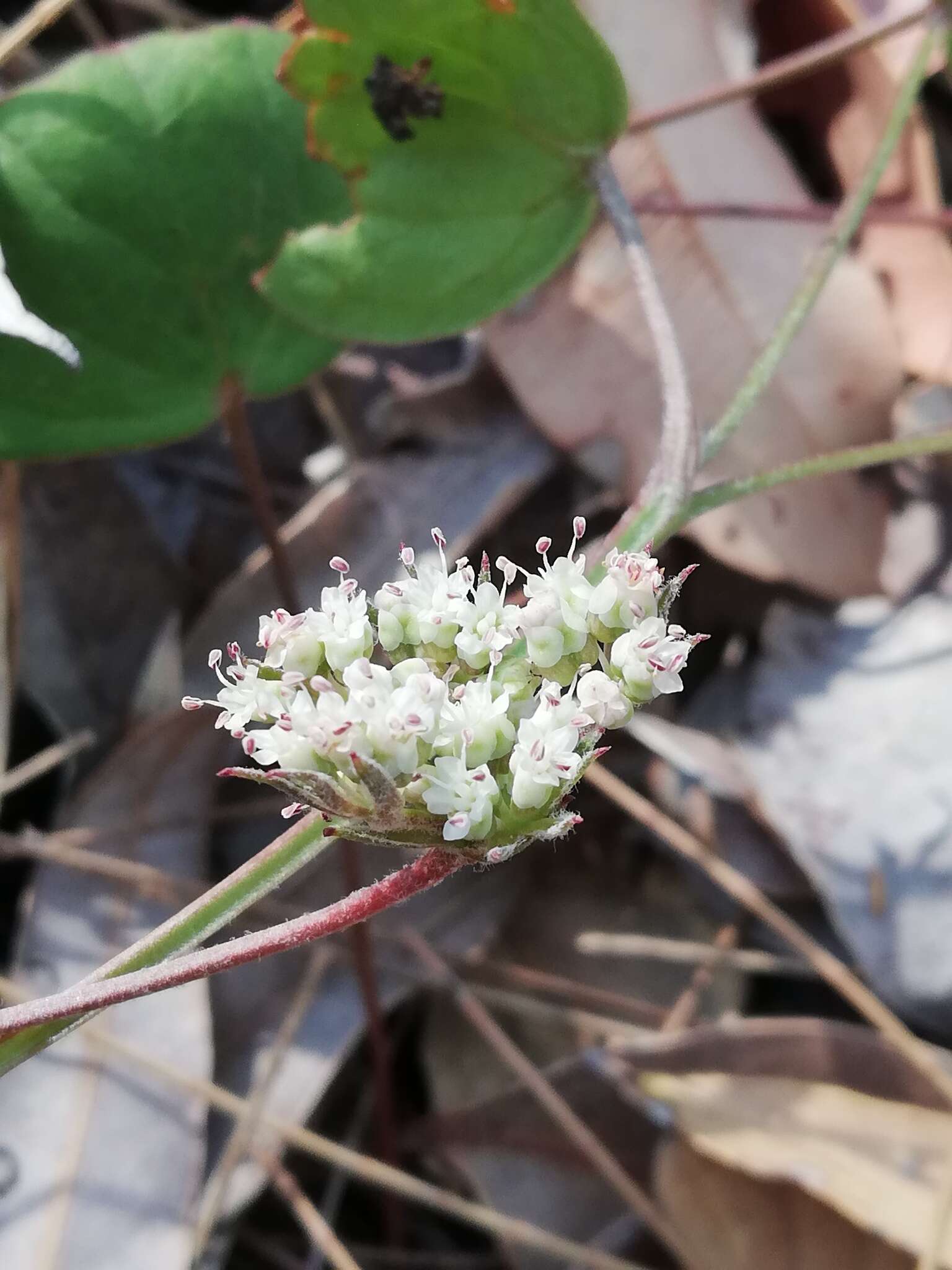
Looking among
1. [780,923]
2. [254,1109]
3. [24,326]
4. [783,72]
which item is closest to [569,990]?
[780,923]

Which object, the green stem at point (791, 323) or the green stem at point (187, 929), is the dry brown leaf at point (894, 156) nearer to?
the green stem at point (791, 323)

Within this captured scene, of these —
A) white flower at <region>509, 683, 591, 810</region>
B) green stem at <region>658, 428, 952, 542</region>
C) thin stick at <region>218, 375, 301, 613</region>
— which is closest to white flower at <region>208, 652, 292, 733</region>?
white flower at <region>509, 683, 591, 810</region>

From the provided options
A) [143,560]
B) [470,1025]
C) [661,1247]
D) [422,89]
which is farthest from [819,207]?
[661,1247]

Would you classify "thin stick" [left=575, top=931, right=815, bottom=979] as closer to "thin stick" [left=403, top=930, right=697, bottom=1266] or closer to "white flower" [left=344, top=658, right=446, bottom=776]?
"thin stick" [left=403, top=930, right=697, bottom=1266]

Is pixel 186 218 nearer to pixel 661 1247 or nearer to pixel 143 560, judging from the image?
pixel 143 560

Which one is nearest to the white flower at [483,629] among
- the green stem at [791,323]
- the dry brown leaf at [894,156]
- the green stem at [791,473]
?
the green stem at [791,323]

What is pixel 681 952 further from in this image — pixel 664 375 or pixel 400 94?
pixel 400 94
